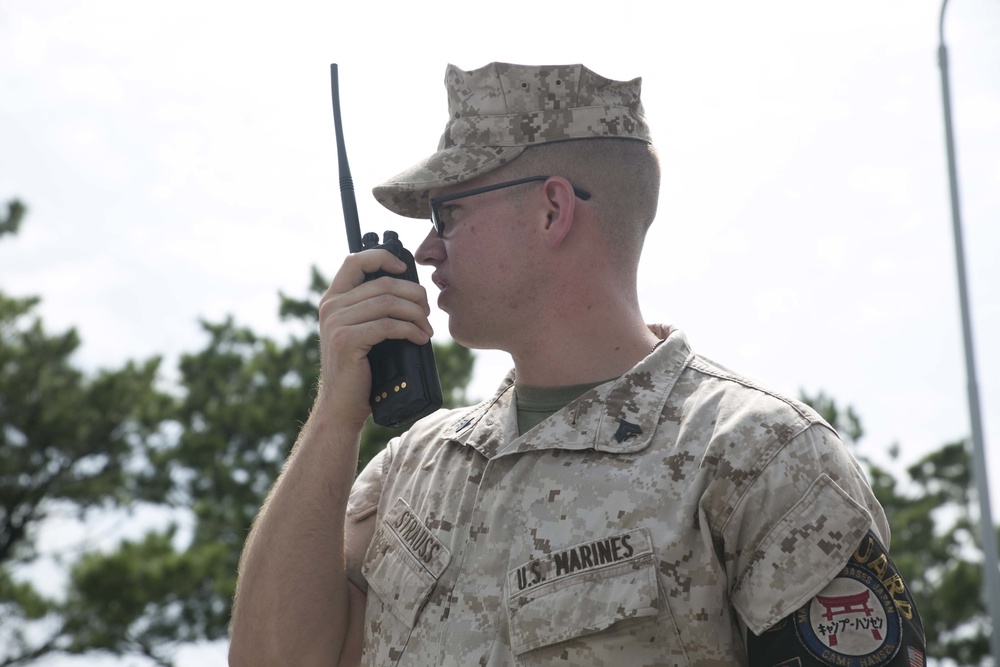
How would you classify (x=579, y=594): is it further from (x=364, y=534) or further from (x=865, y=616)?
(x=364, y=534)

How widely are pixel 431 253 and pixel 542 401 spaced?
0.50 meters

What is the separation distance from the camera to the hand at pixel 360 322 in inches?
102

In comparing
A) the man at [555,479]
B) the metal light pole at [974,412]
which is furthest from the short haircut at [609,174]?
the metal light pole at [974,412]

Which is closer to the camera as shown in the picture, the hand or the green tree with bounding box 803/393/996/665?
the hand

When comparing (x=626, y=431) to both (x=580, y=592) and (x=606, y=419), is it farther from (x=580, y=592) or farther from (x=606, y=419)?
(x=580, y=592)

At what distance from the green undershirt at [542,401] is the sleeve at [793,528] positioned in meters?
0.62

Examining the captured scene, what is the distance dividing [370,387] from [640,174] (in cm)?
101

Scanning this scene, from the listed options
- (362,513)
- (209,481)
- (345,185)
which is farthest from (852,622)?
(209,481)

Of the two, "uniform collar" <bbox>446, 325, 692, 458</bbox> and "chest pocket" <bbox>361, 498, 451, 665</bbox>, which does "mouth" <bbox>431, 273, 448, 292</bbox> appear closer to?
"uniform collar" <bbox>446, 325, 692, 458</bbox>

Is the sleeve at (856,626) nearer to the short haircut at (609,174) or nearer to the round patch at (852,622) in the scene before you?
the round patch at (852,622)

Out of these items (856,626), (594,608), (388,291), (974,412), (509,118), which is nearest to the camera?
(856,626)

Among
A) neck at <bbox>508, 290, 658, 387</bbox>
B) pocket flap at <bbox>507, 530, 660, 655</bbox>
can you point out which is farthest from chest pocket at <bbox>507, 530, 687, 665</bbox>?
neck at <bbox>508, 290, 658, 387</bbox>

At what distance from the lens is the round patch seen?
2.09 m

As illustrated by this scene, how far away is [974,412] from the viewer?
32.5 ft
